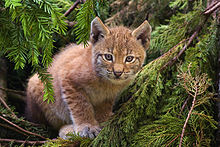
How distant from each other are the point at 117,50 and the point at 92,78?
1.31 feet

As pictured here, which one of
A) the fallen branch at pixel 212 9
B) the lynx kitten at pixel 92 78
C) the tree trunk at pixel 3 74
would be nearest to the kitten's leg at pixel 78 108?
the lynx kitten at pixel 92 78

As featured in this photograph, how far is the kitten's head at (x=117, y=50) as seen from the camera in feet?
7.56

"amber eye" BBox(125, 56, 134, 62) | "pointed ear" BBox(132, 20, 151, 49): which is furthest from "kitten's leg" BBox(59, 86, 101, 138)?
"pointed ear" BBox(132, 20, 151, 49)

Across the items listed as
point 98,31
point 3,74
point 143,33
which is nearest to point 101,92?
point 98,31

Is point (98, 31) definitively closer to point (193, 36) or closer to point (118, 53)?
point (118, 53)

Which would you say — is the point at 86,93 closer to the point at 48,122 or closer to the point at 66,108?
the point at 66,108

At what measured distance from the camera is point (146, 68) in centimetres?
250

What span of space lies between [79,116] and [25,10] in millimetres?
1435

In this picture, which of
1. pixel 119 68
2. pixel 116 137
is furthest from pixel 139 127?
pixel 119 68

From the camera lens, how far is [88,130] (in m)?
2.42

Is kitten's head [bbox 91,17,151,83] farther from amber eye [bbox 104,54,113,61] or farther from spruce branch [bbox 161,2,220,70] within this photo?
spruce branch [bbox 161,2,220,70]

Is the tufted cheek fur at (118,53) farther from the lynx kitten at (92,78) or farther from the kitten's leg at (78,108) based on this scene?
the kitten's leg at (78,108)

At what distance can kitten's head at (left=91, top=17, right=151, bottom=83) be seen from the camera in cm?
230

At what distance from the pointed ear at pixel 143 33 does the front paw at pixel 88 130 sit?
3.38 feet
